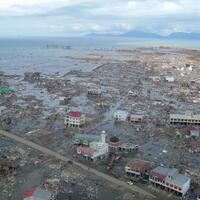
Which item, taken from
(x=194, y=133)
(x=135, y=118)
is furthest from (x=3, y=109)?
(x=194, y=133)

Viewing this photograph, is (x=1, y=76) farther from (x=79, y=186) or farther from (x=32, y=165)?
(x=79, y=186)

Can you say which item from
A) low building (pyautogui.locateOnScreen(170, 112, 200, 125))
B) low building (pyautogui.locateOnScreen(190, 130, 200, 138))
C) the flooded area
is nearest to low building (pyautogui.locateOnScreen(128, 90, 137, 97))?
the flooded area

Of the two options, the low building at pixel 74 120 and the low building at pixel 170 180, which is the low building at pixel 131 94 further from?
the low building at pixel 170 180

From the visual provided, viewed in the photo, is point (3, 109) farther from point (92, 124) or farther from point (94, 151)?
point (94, 151)

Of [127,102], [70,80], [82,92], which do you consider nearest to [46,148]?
[127,102]

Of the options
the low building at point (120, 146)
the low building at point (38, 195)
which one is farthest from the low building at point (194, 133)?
the low building at point (38, 195)

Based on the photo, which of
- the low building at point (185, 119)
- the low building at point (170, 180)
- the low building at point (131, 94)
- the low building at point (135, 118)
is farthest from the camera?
the low building at point (131, 94)
